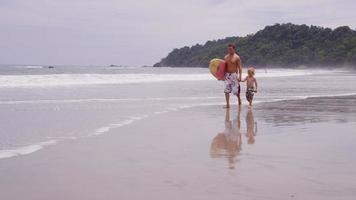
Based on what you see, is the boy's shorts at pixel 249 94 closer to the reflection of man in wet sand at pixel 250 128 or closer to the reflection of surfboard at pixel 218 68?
the reflection of surfboard at pixel 218 68

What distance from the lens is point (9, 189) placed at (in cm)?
460

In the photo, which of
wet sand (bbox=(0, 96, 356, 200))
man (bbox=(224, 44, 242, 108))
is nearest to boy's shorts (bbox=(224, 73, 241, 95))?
man (bbox=(224, 44, 242, 108))

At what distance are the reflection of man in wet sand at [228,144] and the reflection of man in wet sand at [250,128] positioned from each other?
0.15 metres

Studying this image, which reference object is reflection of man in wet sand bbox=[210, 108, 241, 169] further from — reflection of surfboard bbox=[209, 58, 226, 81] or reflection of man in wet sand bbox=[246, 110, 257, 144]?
reflection of surfboard bbox=[209, 58, 226, 81]

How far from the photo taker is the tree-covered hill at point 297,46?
95062 millimetres

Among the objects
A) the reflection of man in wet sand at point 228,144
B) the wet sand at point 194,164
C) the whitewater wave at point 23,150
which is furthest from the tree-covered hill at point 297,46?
the whitewater wave at point 23,150

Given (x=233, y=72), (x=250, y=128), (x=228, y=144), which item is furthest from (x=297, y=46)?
(x=228, y=144)

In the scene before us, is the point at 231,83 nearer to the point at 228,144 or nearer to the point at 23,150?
the point at 228,144

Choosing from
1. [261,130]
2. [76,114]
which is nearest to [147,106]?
[76,114]

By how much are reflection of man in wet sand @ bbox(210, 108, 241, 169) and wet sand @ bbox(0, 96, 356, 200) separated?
0.04 feet

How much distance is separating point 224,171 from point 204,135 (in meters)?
2.56

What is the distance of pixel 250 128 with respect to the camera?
880cm

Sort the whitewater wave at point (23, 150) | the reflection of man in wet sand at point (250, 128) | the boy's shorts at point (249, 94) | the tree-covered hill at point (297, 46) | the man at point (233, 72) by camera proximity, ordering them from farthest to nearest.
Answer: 1. the tree-covered hill at point (297, 46)
2. the man at point (233, 72)
3. the boy's shorts at point (249, 94)
4. the reflection of man in wet sand at point (250, 128)
5. the whitewater wave at point (23, 150)

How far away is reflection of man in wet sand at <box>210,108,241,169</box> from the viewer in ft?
20.4
